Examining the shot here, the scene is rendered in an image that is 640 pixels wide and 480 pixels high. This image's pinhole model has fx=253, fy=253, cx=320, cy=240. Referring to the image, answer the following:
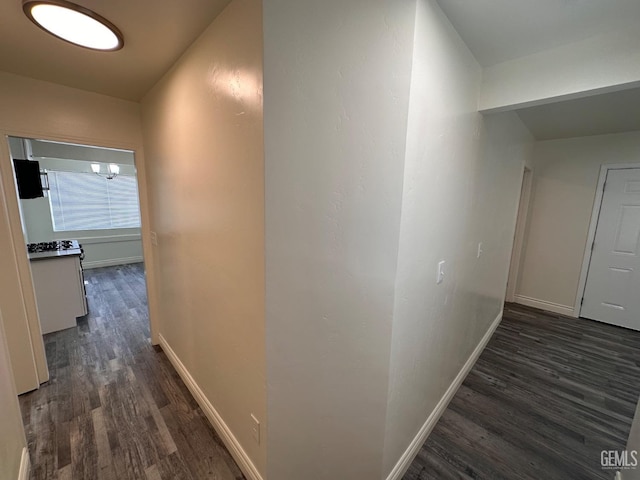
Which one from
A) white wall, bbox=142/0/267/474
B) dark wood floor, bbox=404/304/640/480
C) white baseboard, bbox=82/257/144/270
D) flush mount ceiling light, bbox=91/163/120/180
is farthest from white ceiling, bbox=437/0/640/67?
white baseboard, bbox=82/257/144/270

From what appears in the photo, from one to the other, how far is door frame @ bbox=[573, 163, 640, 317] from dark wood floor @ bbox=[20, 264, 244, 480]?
4455 millimetres

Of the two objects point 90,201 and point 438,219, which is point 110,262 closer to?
point 90,201

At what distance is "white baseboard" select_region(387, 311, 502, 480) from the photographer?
1438 mm

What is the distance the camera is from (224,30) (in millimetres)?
1118

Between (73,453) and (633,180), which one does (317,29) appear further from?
(633,180)

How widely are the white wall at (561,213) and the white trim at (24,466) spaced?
5.29 meters

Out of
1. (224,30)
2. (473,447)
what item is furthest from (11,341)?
(473,447)

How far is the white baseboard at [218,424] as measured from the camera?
4.50 feet

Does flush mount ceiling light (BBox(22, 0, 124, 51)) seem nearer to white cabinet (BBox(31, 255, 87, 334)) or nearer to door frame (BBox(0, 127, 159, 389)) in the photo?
door frame (BBox(0, 127, 159, 389))

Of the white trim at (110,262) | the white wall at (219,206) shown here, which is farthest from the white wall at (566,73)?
the white trim at (110,262)

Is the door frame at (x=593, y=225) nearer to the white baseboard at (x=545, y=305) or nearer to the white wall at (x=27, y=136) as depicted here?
the white baseboard at (x=545, y=305)

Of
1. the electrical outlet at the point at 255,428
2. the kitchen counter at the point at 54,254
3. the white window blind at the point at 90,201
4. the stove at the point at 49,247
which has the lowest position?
the electrical outlet at the point at 255,428

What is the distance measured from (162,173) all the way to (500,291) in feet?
12.2

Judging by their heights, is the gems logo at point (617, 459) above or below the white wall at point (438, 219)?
below
